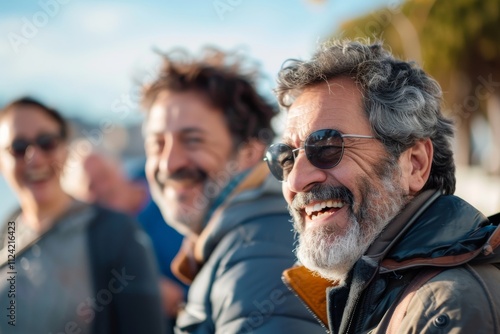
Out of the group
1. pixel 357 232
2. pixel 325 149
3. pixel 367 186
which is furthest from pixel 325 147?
pixel 357 232

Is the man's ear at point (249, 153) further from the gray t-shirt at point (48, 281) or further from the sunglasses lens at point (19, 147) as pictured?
the sunglasses lens at point (19, 147)

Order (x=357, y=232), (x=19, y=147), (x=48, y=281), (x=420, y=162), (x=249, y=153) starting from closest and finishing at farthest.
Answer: (x=357, y=232) → (x=420, y=162) → (x=48, y=281) → (x=19, y=147) → (x=249, y=153)

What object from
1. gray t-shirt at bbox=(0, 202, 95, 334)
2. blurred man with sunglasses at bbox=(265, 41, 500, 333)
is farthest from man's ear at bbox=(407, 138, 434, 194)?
gray t-shirt at bbox=(0, 202, 95, 334)

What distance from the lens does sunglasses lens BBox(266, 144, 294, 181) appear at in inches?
95.0

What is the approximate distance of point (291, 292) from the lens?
2.65 metres

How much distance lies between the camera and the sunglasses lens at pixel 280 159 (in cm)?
241

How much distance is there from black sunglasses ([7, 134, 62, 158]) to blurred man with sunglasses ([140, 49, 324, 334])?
0.46 metres

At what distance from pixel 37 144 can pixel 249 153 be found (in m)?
1.04

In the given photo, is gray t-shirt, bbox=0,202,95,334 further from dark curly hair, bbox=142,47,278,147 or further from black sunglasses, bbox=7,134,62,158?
dark curly hair, bbox=142,47,278,147

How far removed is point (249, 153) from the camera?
11.9ft

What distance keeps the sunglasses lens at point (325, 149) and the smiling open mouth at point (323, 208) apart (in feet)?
0.38

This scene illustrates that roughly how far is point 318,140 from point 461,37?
14.9m

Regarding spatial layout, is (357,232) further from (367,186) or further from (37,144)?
(37,144)

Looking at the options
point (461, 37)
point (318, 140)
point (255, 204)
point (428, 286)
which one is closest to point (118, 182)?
point (255, 204)
